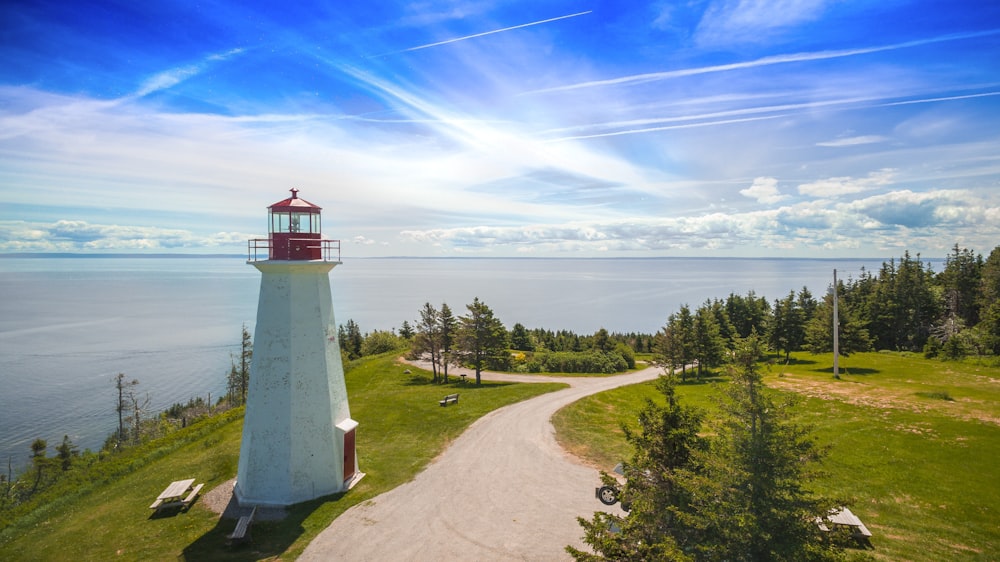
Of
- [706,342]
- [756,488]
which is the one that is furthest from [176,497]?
[706,342]

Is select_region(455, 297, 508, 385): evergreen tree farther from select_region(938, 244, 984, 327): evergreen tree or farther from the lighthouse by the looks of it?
select_region(938, 244, 984, 327): evergreen tree

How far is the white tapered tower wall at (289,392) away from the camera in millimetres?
14312

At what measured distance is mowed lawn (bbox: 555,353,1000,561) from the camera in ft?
41.1

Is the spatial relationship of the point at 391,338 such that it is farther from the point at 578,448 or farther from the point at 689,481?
the point at 689,481

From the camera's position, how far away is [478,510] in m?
14.2

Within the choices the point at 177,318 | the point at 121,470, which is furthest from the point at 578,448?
the point at 177,318

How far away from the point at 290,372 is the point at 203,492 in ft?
21.1

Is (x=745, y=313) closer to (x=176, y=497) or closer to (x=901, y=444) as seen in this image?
(x=901, y=444)

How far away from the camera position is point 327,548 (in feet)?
40.3

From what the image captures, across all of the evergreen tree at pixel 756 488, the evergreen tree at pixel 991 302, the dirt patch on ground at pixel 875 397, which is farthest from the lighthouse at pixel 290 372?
the evergreen tree at pixel 991 302

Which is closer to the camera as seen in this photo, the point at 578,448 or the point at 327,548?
the point at 327,548

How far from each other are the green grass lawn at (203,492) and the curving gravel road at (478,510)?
0.97 meters

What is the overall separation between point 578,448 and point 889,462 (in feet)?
38.7

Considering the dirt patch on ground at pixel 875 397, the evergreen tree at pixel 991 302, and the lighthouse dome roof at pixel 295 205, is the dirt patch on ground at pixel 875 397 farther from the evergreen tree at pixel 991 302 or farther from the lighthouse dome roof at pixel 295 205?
the lighthouse dome roof at pixel 295 205
